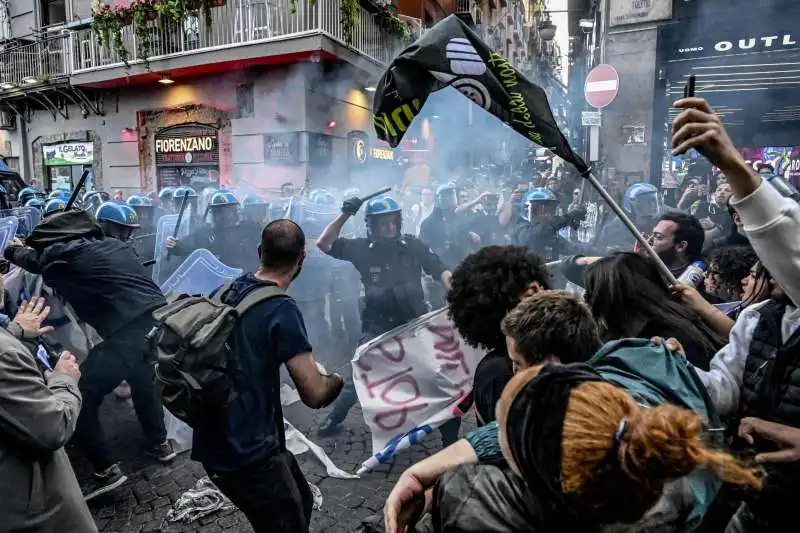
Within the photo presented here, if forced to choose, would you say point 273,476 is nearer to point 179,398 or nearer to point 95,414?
point 179,398

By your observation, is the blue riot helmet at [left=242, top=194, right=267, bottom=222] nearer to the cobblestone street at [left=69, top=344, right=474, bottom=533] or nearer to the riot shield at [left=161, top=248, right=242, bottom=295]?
the riot shield at [left=161, top=248, right=242, bottom=295]

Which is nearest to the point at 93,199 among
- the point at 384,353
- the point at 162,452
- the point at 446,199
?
the point at 446,199

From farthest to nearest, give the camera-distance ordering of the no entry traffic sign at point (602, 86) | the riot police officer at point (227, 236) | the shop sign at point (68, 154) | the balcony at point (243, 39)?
the shop sign at point (68, 154), the balcony at point (243, 39), the no entry traffic sign at point (602, 86), the riot police officer at point (227, 236)

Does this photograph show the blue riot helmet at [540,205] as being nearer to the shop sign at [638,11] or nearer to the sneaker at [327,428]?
the sneaker at [327,428]

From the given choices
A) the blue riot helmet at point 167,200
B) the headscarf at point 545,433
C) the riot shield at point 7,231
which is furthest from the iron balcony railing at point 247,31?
the headscarf at point 545,433

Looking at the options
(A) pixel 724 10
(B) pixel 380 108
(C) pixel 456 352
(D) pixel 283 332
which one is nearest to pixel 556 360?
(D) pixel 283 332

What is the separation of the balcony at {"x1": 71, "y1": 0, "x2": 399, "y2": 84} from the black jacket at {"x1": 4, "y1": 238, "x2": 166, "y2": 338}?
335 inches

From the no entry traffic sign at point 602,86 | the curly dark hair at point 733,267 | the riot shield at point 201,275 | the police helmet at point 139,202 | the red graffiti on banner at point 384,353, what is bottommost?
the red graffiti on banner at point 384,353

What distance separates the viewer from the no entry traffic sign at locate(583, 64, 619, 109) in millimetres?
7910

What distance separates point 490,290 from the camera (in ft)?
7.42

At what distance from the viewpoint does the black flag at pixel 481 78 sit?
7.09ft

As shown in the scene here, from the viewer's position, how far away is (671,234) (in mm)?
3615

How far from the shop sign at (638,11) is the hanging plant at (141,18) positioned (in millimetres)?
8628

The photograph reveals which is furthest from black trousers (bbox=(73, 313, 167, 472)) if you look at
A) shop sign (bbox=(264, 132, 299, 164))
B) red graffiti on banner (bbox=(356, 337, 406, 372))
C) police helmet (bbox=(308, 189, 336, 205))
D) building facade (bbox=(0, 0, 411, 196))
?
shop sign (bbox=(264, 132, 299, 164))
